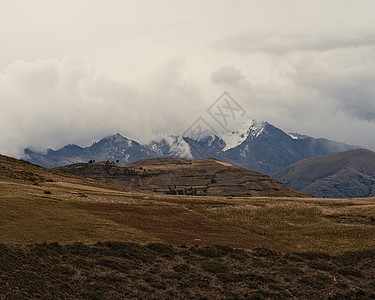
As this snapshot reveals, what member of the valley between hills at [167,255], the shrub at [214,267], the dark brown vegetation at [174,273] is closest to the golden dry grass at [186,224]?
the valley between hills at [167,255]

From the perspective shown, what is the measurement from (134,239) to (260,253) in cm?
1615

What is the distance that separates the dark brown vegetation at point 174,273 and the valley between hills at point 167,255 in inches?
4.2

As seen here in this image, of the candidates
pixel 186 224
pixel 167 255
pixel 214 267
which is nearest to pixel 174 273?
pixel 167 255

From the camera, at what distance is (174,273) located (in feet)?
132

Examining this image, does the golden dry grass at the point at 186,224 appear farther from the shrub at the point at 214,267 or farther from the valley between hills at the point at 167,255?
the shrub at the point at 214,267

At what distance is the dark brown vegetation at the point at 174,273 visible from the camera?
3341 centimetres

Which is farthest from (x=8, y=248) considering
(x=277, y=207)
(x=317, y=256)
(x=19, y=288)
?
(x=277, y=207)

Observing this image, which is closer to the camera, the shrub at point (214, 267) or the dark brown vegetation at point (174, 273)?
the dark brown vegetation at point (174, 273)

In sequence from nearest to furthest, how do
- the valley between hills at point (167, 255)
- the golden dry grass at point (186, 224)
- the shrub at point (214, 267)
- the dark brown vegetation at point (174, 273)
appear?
the dark brown vegetation at point (174, 273) → the valley between hills at point (167, 255) → the shrub at point (214, 267) → the golden dry grass at point (186, 224)

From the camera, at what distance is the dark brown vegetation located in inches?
1315

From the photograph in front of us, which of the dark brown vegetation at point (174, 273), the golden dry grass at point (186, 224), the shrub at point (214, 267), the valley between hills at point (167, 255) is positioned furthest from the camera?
the golden dry grass at point (186, 224)

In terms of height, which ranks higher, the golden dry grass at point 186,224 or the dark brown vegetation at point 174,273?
the golden dry grass at point 186,224

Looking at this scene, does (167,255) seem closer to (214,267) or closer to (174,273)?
(174,273)

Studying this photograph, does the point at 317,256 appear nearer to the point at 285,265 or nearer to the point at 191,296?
the point at 285,265
